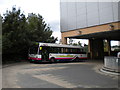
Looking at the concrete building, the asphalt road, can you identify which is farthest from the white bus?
the asphalt road

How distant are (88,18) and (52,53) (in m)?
8.24

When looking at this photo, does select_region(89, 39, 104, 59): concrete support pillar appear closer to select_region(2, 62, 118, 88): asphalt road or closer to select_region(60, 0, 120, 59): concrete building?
select_region(60, 0, 120, 59): concrete building

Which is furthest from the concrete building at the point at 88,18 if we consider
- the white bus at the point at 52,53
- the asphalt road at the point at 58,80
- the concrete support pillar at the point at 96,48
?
the asphalt road at the point at 58,80

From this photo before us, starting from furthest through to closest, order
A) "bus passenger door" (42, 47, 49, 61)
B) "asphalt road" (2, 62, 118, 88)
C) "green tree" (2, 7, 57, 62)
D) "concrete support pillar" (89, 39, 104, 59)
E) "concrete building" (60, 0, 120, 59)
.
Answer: "concrete support pillar" (89, 39, 104, 59)
"bus passenger door" (42, 47, 49, 61)
"concrete building" (60, 0, 120, 59)
"green tree" (2, 7, 57, 62)
"asphalt road" (2, 62, 118, 88)

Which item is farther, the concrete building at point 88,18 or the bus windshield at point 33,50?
the bus windshield at point 33,50

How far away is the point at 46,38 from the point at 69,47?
6.29 metres

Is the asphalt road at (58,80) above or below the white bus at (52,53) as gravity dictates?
below

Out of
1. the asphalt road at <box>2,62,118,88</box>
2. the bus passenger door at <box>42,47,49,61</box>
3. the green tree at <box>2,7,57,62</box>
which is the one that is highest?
the green tree at <box>2,7,57,62</box>

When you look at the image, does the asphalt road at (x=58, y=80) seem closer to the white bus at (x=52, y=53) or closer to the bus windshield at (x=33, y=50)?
the white bus at (x=52, y=53)

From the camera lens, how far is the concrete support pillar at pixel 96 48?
35688mm

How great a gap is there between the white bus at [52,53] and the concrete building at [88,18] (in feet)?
11.9

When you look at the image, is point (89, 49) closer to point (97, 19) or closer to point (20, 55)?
point (97, 19)

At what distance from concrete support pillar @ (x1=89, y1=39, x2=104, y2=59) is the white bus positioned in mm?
10260

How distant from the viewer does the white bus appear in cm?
2092
